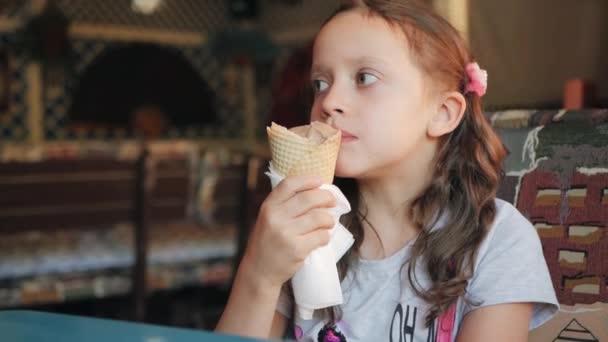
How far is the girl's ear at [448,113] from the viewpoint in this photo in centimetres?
100

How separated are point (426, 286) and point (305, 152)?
0.72ft

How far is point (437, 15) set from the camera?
1.02 m

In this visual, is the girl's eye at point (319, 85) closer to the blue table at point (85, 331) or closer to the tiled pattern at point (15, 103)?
the blue table at point (85, 331)

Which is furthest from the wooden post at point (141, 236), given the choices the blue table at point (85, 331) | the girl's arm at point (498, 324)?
the blue table at point (85, 331)

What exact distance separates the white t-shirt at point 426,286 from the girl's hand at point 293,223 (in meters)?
0.13

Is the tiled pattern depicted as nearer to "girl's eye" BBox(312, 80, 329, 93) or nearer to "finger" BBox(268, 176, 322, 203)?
"girl's eye" BBox(312, 80, 329, 93)

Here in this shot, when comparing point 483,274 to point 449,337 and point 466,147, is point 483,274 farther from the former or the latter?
point 466,147

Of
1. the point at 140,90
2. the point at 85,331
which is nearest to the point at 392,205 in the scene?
the point at 85,331

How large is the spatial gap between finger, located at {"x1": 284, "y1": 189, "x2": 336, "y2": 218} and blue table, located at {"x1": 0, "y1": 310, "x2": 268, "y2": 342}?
0.30 metres

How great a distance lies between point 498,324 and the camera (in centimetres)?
88

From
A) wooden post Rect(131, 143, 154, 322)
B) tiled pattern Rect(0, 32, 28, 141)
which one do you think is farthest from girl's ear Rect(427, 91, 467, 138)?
tiled pattern Rect(0, 32, 28, 141)

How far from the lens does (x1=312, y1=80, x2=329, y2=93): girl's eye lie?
0.97 metres

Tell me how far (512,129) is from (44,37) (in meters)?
4.86

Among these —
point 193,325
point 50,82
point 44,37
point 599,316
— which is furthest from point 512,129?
point 50,82
